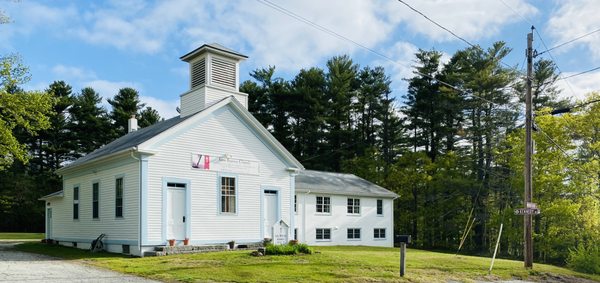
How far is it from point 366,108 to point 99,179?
→ 121ft

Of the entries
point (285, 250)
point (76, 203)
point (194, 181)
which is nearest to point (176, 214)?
point (194, 181)

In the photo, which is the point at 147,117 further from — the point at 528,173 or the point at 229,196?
the point at 528,173

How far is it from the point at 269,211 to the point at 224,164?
3.34 m

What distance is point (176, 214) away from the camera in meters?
21.2

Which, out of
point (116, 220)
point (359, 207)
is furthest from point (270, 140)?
point (359, 207)

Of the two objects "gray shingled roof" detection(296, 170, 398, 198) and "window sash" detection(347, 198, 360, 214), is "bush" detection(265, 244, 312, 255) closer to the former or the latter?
"gray shingled roof" detection(296, 170, 398, 198)

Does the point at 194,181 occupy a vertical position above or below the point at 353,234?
above

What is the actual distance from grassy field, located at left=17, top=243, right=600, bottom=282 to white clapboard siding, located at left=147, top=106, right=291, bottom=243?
289 centimetres

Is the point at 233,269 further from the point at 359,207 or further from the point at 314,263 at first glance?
the point at 359,207

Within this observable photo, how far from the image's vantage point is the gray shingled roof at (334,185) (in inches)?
1288

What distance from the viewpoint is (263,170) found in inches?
959

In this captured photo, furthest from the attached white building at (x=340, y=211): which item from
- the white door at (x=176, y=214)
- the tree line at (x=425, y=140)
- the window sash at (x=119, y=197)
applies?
the window sash at (x=119, y=197)

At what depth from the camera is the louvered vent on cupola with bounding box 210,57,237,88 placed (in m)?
24.1

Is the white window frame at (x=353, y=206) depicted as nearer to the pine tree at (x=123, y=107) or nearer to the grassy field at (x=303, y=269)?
the grassy field at (x=303, y=269)
